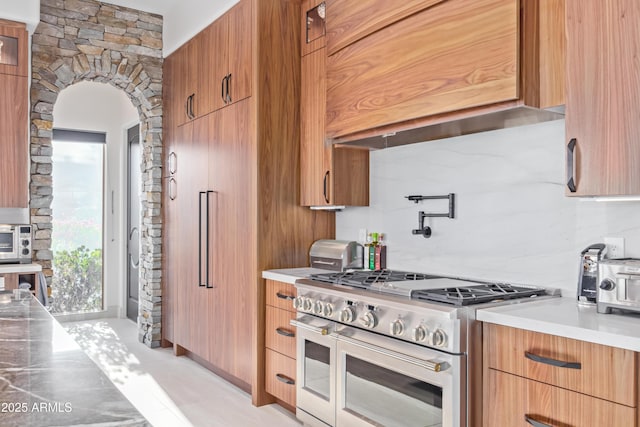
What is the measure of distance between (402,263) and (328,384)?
0.87 m

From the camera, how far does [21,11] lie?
12.8 feet

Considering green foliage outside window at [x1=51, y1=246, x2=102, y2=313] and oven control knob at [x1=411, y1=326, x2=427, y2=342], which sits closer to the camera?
oven control knob at [x1=411, y1=326, x2=427, y2=342]

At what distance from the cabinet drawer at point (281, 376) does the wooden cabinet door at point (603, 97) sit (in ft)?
6.19

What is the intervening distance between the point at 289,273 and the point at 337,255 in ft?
1.09

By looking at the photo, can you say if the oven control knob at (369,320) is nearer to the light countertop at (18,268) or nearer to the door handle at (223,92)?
the door handle at (223,92)

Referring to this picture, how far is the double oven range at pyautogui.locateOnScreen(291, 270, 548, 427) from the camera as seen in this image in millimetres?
1964

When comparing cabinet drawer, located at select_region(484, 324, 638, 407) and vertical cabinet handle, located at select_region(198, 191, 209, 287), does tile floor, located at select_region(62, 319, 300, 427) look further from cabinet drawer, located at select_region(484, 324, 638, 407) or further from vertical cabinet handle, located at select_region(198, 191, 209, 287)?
cabinet drawer, located at select_region(484, 324, 638, 407)

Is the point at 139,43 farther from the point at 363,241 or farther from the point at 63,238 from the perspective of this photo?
the point at 363,241

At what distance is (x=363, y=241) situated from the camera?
11.1ft

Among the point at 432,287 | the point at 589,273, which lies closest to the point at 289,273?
the point at 432,287

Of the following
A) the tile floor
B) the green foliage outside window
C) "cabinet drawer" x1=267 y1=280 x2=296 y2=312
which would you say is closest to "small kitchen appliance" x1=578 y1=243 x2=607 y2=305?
"cabinet drawer" x1=267 y1=280 x2=296 y2=312

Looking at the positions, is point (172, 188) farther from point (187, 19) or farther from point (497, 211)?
point (497, 211)

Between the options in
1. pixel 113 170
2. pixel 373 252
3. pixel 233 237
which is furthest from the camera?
pixel 113 170

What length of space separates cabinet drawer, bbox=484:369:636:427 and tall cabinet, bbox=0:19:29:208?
3.63 metres
